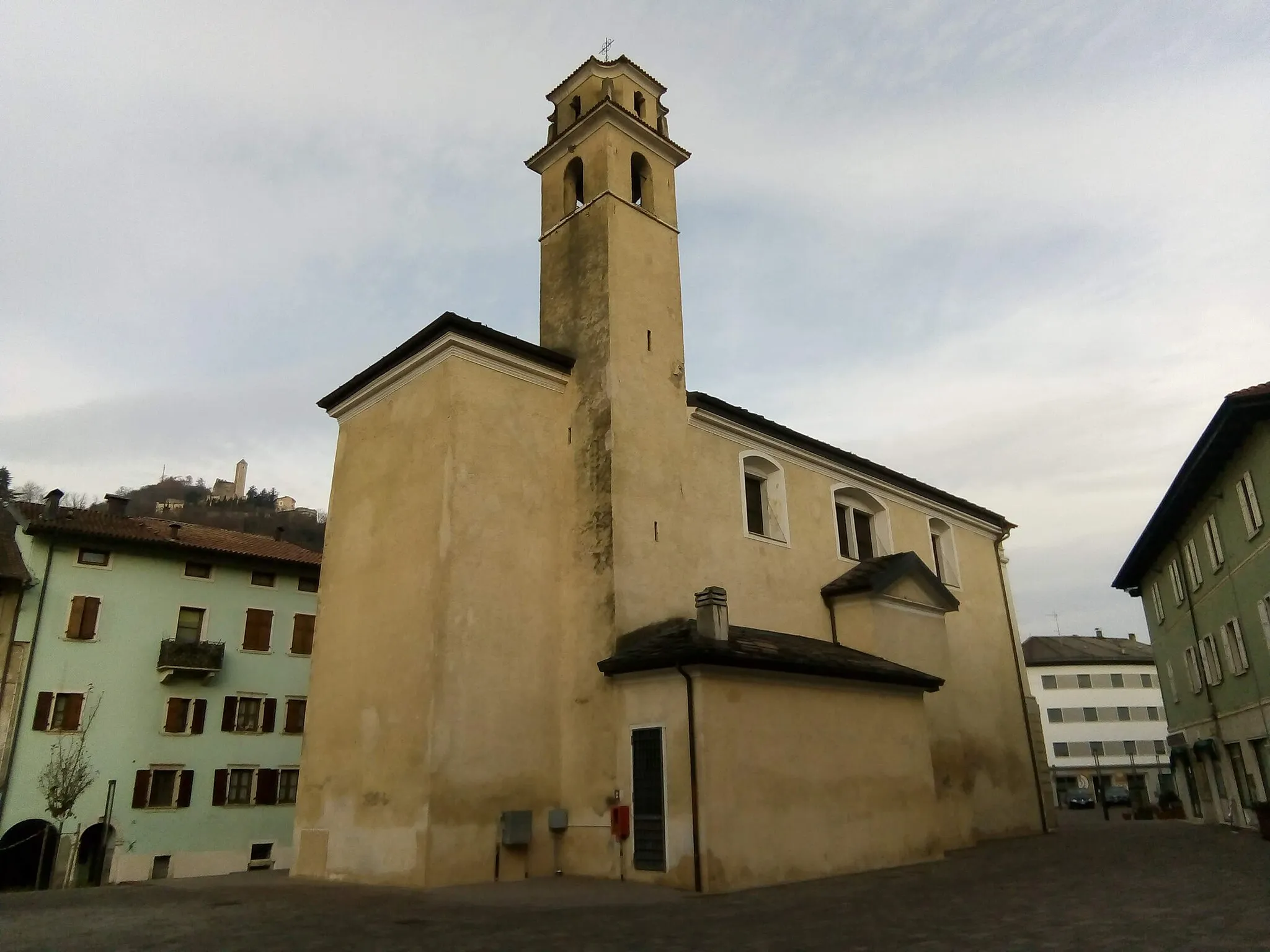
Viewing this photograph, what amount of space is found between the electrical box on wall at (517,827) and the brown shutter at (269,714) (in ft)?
57.7

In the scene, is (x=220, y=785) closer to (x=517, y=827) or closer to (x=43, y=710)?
(x=43, y=710)

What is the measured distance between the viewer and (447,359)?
14539 mm

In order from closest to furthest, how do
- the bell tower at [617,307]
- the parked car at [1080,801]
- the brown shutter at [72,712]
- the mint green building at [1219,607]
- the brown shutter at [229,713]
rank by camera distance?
1. the bell tower at [617,307]
2. the mint green building at [1219,607]
3. the brown shutter at [72,712]
4. the brown shutter at [229,713]
5. the parked car at [1080,801]

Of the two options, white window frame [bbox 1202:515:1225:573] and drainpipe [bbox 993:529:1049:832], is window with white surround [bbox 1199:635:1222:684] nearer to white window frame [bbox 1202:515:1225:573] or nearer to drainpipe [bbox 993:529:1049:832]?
white window frame [bbox 1202:515:1225:573]

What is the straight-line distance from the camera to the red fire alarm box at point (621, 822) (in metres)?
12.5

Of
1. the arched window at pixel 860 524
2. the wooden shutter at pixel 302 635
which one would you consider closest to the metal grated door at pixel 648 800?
the arched window at pixel 860 524

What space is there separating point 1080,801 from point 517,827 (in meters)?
46.7

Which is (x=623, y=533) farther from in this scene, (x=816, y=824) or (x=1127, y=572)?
(x=1127, y=572)

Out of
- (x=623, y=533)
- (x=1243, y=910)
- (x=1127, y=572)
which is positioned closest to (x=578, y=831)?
→ (x=623, y=533)

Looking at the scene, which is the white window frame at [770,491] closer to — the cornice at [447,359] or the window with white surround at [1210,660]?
the cornice at [447,359]

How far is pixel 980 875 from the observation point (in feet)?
41.3

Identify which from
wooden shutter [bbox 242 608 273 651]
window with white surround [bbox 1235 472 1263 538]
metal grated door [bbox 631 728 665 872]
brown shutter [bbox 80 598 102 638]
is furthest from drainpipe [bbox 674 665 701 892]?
brown shutter [bbox 80 598 102 638]

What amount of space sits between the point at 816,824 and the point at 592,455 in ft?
23.2

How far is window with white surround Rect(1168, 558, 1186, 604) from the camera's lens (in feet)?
78.1
